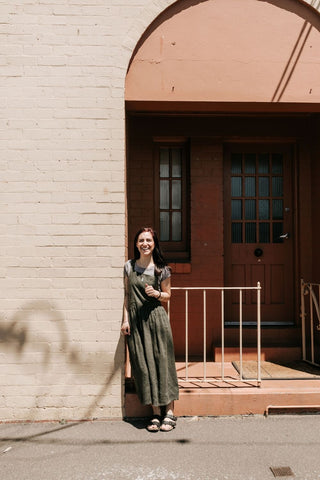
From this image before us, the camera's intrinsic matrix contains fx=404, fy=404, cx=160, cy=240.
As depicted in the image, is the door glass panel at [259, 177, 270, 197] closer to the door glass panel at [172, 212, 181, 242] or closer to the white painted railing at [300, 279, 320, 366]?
the door glass panel at [172, 212, 181, 242]

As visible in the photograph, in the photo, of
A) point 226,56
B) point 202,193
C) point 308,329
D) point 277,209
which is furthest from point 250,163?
point 308,329

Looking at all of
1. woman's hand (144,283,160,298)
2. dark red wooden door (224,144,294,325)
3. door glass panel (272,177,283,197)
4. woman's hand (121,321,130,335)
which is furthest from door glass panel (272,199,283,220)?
woman's hand (121,321,130,335)

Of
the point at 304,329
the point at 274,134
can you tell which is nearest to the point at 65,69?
the point at 274,134

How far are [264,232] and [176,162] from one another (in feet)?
5.28

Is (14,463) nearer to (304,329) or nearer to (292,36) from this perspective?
(304,329)

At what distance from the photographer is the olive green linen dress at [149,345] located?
150 inches

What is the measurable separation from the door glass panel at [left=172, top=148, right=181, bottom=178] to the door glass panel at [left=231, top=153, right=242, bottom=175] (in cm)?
77

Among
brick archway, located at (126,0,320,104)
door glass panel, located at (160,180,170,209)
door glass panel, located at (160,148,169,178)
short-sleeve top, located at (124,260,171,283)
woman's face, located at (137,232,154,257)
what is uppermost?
brick archway, located at (126,0,320,104)

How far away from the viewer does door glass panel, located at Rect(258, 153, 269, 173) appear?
5.82m

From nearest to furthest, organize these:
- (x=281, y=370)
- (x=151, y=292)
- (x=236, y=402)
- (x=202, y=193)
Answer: (x=151, y=292), (x=236, y=402), (x=281, y=370), (x=202, y=193)

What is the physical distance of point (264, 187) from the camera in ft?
19.1

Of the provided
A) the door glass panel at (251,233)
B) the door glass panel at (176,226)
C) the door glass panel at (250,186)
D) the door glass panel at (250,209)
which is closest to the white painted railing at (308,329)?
the door glass panel at (251,233)

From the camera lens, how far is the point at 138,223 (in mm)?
5547

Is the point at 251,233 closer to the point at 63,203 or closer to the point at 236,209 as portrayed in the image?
the point at 236,209
